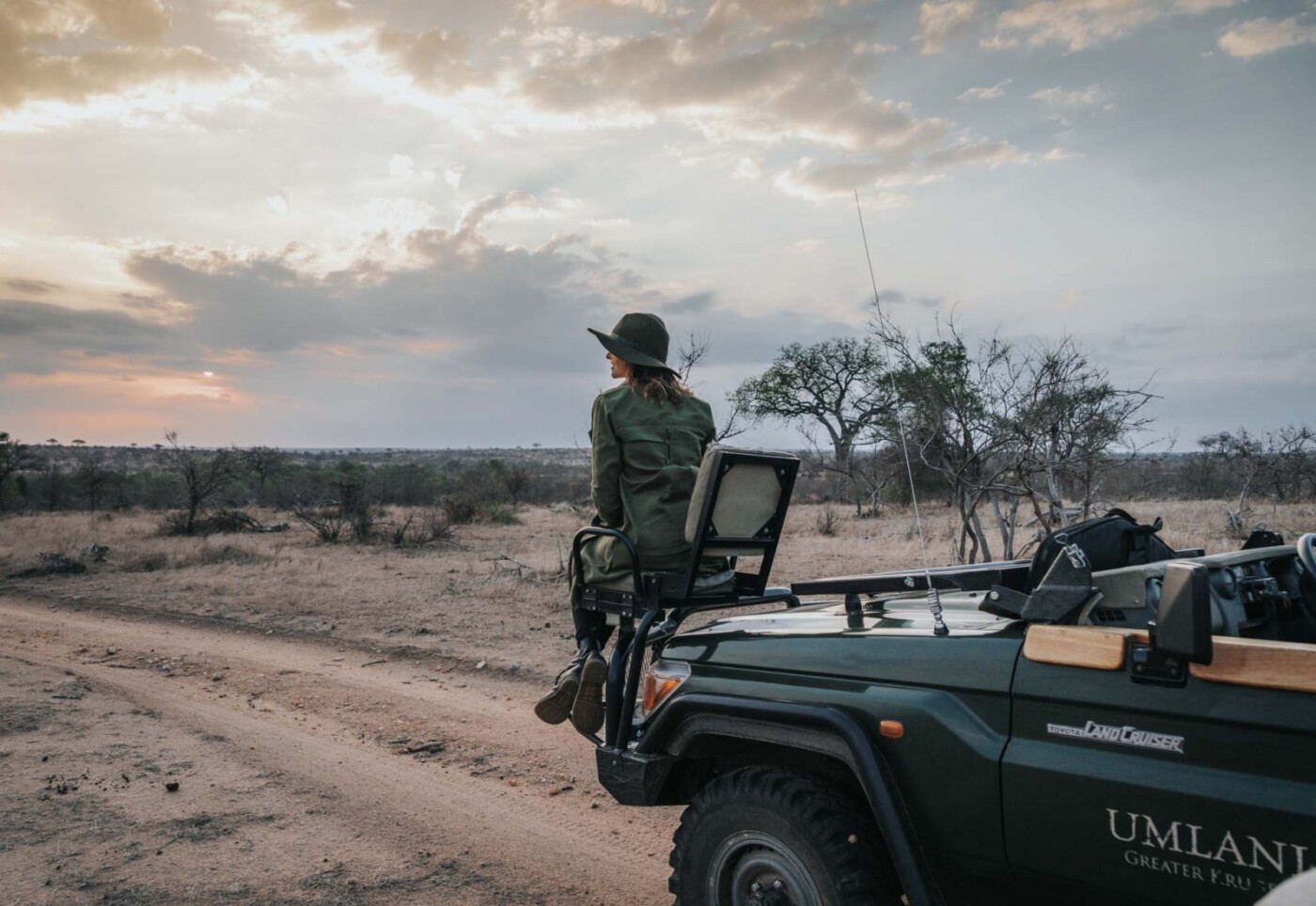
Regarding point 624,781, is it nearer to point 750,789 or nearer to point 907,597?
point 750,789

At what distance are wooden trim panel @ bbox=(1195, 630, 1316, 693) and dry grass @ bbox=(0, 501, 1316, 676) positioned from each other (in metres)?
6.18

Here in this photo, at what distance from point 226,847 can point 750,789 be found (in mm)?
2814

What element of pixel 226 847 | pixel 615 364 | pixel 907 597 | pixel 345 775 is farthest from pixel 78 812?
pixel 907 597

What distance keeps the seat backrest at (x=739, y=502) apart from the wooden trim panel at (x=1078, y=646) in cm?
146

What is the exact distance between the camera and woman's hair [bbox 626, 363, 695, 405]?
412 cm

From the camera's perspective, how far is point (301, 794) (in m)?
4.82

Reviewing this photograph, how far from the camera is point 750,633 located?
9.85 ft

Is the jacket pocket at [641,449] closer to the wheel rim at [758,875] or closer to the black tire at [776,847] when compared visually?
the black tire at [776,847]

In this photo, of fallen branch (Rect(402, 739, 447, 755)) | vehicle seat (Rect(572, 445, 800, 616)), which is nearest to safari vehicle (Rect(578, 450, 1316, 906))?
vehicle seat (Rect(572, 445, 800, 616))

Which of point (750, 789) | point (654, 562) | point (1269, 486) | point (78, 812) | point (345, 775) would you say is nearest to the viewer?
point (750, 789)

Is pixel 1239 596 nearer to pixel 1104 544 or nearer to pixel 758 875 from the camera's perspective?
pixel 1104 544

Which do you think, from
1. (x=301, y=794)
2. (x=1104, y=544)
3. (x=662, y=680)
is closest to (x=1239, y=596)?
(x=1104, y=544)

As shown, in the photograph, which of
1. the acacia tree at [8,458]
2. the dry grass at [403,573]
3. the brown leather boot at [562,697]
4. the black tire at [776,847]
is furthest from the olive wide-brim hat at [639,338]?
the acacia tree at [8,458]

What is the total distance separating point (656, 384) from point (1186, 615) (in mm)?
2602
